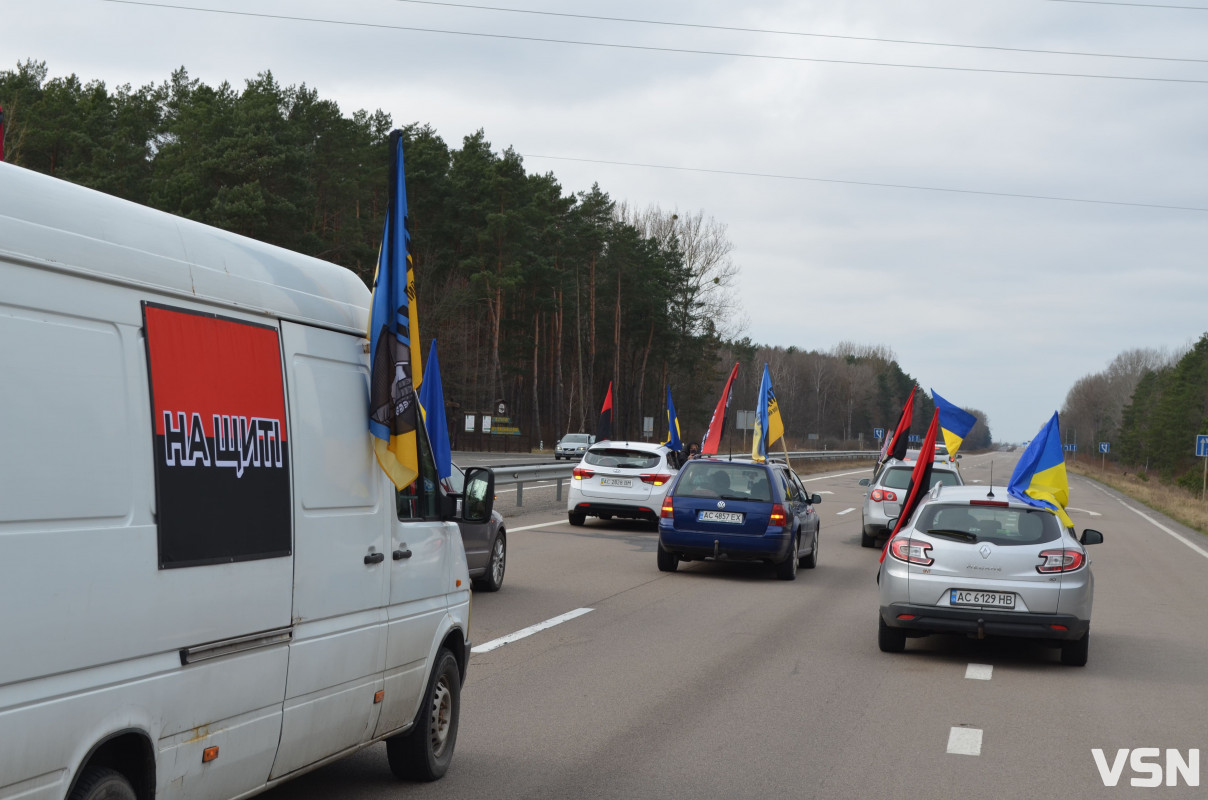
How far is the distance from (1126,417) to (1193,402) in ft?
157

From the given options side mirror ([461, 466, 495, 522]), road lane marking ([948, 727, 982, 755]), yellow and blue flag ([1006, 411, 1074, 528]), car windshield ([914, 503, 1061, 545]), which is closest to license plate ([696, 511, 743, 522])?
yellow and blue flag ([1006, 411, 1074, 528])

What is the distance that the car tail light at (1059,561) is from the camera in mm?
10516

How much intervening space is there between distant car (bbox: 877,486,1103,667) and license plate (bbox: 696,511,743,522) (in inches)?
204

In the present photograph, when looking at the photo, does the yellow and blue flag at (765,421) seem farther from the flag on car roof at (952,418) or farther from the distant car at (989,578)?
the distant car at (989,578)

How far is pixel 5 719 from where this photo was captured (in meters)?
3.31

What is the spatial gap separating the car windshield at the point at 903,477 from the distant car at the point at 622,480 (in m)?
3.84

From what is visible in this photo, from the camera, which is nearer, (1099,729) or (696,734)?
(696,734)

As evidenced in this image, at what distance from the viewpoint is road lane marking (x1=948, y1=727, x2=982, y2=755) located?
24.4 feet

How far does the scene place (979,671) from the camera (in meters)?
10.5

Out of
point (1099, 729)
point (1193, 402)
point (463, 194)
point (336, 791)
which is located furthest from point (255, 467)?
point (1193, 402)

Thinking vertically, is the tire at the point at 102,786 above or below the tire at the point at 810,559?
above

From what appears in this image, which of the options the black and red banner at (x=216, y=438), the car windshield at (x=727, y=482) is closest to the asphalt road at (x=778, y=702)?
the car windshield at (x=727, y=482)

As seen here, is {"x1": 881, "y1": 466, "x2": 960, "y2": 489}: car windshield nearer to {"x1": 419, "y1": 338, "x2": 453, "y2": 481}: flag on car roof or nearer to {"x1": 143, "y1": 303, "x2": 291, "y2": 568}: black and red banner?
{"x1": 419, "y1": 338, "x2": 453, "y2": 481}: flag on car roof

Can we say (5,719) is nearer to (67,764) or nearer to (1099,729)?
(67,764)
